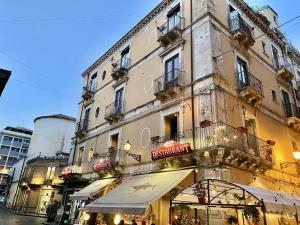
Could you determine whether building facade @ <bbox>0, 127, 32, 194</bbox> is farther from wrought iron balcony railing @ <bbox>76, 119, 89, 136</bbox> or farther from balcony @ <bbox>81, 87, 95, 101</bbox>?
balcony @ <bbox>81, 87, 95, 101</bbox>

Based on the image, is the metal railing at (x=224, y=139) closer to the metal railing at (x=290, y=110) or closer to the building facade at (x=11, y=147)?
the metal railing at (x=290, y=110)

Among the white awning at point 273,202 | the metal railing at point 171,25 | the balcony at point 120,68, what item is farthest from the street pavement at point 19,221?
the white awning at point 273,202

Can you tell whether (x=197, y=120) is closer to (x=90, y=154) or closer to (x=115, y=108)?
(x=115, y=108)

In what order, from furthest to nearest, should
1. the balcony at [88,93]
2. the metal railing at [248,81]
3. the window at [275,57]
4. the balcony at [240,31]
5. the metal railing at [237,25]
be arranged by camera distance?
the balcony at [88,93], the window at [275,57], the metal railing at [237,25], the balcony at [240,31], the metal railing at [248,81]

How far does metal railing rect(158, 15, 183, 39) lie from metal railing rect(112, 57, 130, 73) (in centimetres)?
387

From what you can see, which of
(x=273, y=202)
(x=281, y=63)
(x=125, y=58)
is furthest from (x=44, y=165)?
(x=273, y=202)

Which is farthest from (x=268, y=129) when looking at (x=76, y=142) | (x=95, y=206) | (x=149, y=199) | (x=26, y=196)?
(x=26, y=196)

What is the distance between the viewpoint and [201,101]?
41.6 feet

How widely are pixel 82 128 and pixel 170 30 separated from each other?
12493 millimetres

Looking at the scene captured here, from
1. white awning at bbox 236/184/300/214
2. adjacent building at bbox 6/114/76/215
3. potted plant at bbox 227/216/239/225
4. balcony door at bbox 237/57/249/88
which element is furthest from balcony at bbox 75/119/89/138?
white awning at bbox 236/184/300/214

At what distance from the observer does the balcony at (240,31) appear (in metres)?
15.1

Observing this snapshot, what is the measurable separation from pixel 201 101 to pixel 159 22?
8.11 m

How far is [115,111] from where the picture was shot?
18906 mm

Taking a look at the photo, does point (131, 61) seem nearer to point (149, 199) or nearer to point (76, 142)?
point (76, 142)
